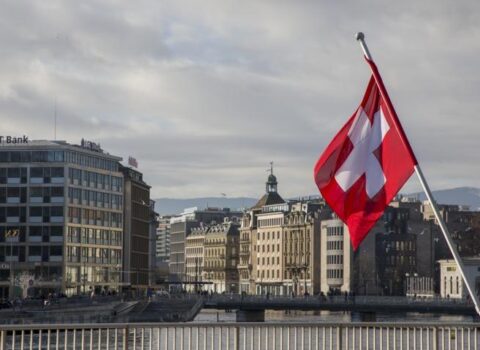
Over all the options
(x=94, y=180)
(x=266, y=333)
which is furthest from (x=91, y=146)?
(x=266, y=333)

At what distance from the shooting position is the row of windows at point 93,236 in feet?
548

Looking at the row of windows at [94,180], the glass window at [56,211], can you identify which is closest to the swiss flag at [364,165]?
the glass window at [56,211]

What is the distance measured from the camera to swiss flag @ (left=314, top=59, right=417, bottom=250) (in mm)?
25000

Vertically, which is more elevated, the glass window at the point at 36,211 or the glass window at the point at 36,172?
the glass window at the point at 36,172

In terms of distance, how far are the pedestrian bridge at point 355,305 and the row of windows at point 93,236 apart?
15.8 metres

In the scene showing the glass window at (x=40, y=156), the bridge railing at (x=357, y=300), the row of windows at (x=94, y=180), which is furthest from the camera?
the row of windows at (x=94, y=180)

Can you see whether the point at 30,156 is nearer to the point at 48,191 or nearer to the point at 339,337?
the point at 48,191

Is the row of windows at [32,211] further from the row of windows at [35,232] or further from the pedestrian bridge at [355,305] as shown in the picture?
the pedestrian bridge at [355,305]

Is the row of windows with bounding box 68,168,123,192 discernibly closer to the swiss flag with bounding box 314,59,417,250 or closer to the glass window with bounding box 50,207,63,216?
the glass window with bounding box 50,207,63,216

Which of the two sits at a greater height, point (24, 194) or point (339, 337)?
point (24, 194)

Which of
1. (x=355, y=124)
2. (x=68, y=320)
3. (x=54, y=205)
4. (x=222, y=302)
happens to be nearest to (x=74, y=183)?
(x=54, y=205)

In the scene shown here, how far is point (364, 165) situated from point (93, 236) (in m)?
151

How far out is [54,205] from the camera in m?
164

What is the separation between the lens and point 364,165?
25344 mm
